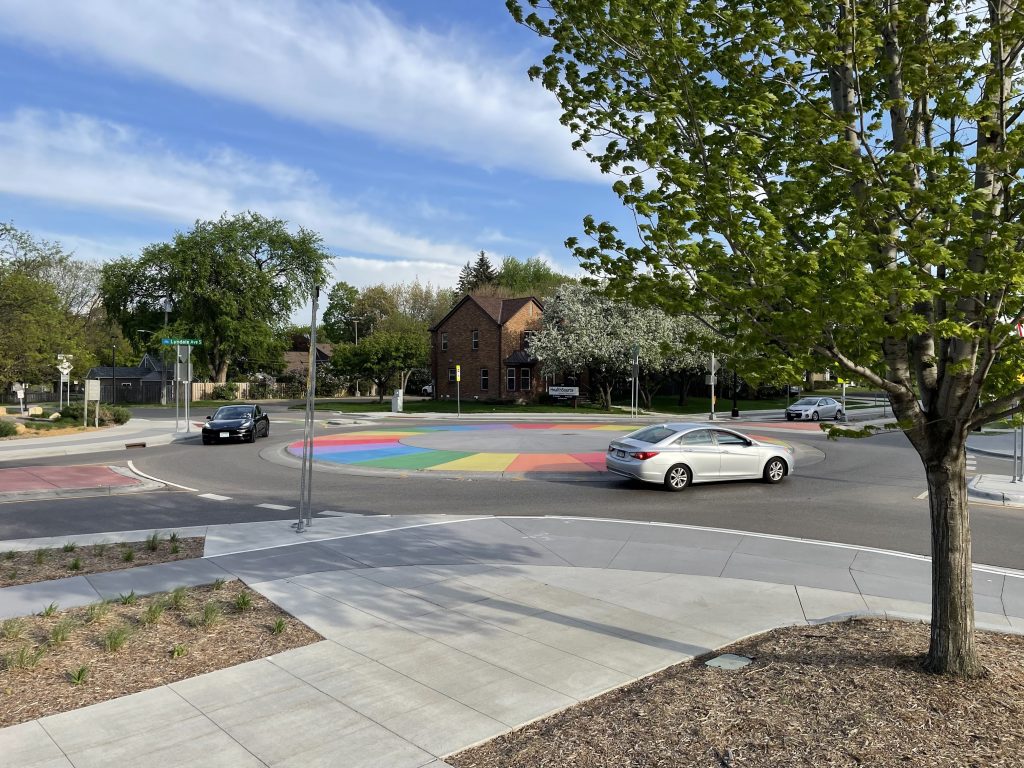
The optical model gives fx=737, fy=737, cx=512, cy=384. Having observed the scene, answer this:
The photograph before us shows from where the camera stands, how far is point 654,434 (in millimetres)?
15508

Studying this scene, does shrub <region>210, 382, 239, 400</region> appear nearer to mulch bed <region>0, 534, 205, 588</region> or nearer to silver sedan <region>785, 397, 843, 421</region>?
silver sedan <region>785, 397, 843, 421</region>

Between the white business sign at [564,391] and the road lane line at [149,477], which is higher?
the white business sign at [564,391]

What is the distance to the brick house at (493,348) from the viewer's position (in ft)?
185

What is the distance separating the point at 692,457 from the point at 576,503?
118 inches

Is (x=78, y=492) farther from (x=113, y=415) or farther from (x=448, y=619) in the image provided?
(x=113, y=415)

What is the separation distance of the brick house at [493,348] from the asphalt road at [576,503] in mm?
37791

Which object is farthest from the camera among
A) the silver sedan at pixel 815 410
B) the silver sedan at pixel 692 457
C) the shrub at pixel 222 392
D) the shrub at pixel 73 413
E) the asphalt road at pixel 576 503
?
the shrub at pixel 222 392

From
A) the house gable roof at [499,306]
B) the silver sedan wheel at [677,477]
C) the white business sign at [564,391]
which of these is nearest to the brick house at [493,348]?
the house gable roof at [499,306]

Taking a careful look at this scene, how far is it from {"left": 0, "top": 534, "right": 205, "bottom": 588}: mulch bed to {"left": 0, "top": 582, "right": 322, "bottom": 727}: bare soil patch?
1582 mm

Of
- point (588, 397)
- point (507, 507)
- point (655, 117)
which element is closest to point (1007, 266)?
point (655, 117)

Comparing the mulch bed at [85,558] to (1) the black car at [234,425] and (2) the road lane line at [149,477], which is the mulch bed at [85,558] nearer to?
(2) the road lane line at [149,477]

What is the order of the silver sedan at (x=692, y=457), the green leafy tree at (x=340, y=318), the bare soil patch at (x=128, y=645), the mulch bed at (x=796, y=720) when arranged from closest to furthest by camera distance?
the mulch bed at (x=796, y=720)
the bare soil patch at (x=128, y=645)
the silver sedan at (x=692, y=457)
the green leafy tree at (x=340, y=318)

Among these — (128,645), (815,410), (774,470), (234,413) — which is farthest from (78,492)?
(815,410)

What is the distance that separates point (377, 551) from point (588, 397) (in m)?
46.9
